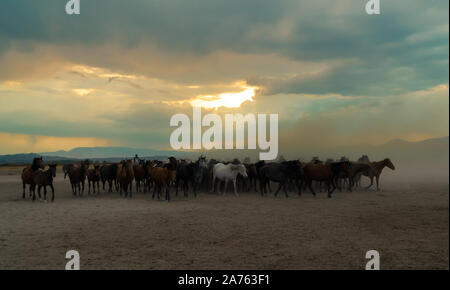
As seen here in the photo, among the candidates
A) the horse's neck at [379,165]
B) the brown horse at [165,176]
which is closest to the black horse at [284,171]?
the brown horse at [165,176]

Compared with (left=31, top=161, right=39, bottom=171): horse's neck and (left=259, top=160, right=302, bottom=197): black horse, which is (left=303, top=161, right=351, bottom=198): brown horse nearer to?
(left=259, top=160, right=302, bottom=197): black horse

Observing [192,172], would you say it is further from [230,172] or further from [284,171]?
[284,171]

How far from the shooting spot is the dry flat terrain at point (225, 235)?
7.96 metres

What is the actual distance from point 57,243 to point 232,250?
5.25 metres

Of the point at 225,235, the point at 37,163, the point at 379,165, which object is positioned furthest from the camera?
the point at 379,165

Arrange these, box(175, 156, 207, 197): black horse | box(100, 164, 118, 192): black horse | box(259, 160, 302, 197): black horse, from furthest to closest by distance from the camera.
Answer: box(100, 164, 118, 192): black horse, box(175, 156, 207, 197): black horse, box(259, 160, 302, 197): black horse

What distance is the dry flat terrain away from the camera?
7.96 meters

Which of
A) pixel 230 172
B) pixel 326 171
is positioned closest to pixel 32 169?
pixel 230 172

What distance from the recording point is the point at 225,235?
10484 mm

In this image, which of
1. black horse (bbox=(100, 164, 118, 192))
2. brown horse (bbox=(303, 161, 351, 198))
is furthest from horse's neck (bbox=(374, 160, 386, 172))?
black horse (bbox=(100, 164, 118, 192))

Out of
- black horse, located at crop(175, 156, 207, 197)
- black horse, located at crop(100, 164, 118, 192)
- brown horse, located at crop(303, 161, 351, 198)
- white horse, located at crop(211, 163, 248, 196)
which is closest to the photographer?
brown horse, located at crop(303, 161, 351, 198)

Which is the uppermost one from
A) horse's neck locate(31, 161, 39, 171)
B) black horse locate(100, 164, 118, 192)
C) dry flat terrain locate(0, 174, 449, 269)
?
horse's neck locate(31, 161, 39, 171)

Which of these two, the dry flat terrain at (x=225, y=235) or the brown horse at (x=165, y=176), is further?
the brown horse at (x=165, y=176)

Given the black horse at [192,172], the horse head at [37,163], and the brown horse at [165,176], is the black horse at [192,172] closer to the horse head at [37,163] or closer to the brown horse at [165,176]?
the brown horse at [165,176]
